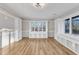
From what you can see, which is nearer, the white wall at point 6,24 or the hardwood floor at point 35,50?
the hardwood floor at point 35,50

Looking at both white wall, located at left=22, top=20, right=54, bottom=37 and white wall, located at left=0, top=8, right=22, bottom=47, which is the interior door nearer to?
white wall, located at left=22, top=20, right=54, bottom=37

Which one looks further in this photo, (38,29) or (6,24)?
(38,29)

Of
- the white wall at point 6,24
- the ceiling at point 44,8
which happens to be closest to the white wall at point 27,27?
the white wall at point 6,24

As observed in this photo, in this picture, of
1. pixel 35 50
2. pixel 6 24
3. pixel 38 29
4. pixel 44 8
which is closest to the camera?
pixel 44 8

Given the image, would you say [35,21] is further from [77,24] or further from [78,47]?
[78,47]

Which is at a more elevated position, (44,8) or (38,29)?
(44,8)

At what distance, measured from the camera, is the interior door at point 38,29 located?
420 inches

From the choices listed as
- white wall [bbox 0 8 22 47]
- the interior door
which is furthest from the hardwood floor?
the interior door

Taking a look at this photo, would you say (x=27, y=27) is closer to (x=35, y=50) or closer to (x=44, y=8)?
(x=35, y=50)

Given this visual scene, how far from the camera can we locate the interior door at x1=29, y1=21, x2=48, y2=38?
10.7m

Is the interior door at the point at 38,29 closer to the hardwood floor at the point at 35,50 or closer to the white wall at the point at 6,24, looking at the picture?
the white wall at the point at 6,24

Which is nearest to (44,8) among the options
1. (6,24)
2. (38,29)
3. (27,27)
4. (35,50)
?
(35,50)

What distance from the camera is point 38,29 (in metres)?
A: 10.8
